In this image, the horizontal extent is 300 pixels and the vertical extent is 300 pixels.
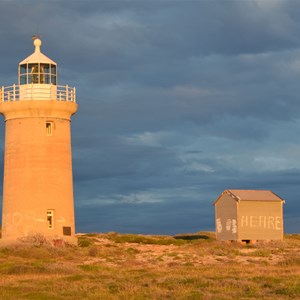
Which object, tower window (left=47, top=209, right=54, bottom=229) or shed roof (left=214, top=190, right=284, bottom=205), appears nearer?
tower window (left=47, top=209, right=54, bottom=229)

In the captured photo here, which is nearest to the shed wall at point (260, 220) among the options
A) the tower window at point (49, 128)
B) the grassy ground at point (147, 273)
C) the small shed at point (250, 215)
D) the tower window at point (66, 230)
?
the small shed at point (250, 215)

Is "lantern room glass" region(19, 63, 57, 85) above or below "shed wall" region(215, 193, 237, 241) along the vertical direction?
→ above

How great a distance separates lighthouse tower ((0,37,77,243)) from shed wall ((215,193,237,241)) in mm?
15615

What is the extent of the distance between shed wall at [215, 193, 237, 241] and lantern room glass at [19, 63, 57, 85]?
19180mm

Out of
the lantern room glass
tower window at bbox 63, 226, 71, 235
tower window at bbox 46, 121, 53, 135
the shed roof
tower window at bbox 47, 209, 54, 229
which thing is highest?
the lantern room glass

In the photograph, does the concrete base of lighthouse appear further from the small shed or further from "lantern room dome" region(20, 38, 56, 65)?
the small shed

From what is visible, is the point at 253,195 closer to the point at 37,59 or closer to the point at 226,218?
the point at 226,218

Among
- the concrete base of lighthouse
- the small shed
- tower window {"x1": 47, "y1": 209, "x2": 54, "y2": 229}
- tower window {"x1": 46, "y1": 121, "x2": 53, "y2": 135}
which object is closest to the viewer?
the concrete base of lighthouse

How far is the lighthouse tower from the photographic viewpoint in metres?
47.7

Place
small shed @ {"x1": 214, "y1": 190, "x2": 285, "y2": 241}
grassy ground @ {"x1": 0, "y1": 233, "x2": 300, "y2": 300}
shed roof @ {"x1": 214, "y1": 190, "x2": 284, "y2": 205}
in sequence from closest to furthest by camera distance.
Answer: grassy ground @ {"x1": 0, "y1": 233, "x2": 300, "y2": 300} → small shed @ {"x1": 214, "y1": 190, "x2": 285, "y2": 241} → shed roof @ {"x1": 214, "y1": 190, "x2": 284, "y2": 205}

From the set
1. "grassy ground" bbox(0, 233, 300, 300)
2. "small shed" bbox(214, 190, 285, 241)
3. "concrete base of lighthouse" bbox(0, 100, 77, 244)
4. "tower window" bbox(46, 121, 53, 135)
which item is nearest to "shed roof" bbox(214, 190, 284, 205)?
"small shed" bbox(214, 190, 285, 241)

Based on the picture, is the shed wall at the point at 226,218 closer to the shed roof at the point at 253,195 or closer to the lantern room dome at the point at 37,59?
the shed roof at the point at 253,195

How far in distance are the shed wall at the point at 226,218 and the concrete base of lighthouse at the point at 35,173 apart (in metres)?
15.6

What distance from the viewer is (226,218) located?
199ft
